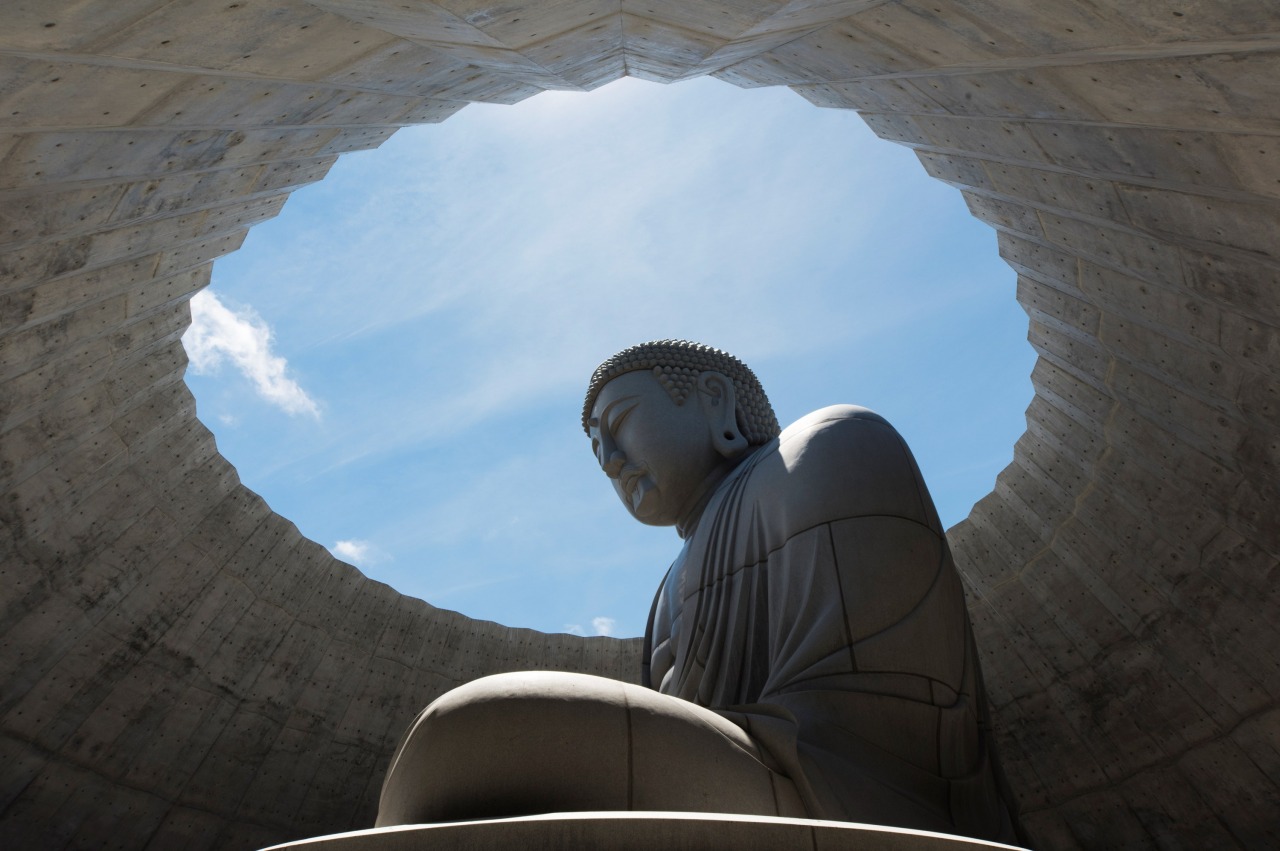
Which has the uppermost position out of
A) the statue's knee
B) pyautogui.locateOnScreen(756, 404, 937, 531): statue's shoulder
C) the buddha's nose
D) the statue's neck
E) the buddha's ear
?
the buddha's ear

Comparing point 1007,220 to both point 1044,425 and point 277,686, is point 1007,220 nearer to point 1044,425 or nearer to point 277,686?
point 1044,425

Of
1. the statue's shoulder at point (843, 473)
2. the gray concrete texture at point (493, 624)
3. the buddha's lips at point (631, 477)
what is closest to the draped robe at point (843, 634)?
the statue's shoulder at point (843, 473)

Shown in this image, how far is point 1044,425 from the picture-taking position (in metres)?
6.41

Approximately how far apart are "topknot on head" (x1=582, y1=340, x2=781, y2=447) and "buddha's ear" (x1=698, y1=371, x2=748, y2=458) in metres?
0.05

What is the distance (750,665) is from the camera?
418 cm

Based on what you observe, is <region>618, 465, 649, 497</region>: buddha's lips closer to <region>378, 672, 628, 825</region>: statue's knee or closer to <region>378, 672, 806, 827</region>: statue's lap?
<region>378, 672, 806, 827</region>: statue's lap

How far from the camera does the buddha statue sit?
243 cm

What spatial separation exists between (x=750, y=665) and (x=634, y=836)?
2294 millimetres

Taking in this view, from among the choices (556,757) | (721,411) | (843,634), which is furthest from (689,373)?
(556,757)

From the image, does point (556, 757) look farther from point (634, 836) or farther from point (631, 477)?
point (631, 477)

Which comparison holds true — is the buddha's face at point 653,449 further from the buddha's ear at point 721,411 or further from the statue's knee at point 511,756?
the statue's knee at point 511,756

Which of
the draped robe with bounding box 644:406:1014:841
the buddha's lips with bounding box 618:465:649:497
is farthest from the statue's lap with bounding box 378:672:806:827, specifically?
the buddha's lips with bounding box 618:465:649:497

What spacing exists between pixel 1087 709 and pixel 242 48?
582 cm

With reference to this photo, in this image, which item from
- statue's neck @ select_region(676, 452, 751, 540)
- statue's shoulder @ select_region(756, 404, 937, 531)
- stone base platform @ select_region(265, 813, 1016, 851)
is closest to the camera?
stone base platform @ select_region(265, 813, 1016, 851)
